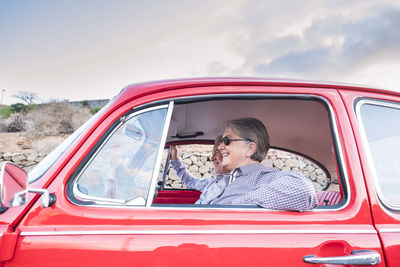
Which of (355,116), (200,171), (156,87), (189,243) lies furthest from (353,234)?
(200,171)

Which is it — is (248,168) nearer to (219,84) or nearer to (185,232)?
(219,84)

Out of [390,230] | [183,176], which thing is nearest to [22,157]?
[183,176]

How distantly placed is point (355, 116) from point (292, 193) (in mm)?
561

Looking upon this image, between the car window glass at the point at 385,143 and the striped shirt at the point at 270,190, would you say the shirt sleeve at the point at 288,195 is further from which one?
the car window glass at the point at 385,143

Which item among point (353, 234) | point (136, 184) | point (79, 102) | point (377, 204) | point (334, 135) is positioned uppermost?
point (79, 102)

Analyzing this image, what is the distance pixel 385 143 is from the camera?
5.53 feet

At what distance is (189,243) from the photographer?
1265 millimetres

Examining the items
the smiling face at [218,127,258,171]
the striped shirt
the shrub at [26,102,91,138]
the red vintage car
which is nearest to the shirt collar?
the striped shirt

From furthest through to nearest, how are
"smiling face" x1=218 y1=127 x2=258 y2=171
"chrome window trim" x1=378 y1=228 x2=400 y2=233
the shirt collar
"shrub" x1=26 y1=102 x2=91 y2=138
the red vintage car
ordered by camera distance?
"shrub" x1=26 y1=102 x2=91 y2=138
"smiling face" x1=218 y1=127 x2=258 y2=171
the shirt collar
"chrome window trim" x1=378 y1=228 x2=400 y2=233
the red vintage car

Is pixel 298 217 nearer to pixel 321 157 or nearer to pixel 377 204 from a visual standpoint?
pixel 377 204

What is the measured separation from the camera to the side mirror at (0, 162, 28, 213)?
42.9 inches

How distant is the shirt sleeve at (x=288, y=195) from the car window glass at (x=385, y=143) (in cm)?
36

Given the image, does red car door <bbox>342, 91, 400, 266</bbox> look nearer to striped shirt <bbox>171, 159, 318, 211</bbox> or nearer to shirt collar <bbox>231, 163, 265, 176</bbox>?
striped shirt <bbox>171, 159, 318, 211</bbox>

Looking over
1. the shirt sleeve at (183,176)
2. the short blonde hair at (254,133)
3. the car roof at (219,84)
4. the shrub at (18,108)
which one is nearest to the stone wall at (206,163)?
the shirt sleeve at (183,176)
